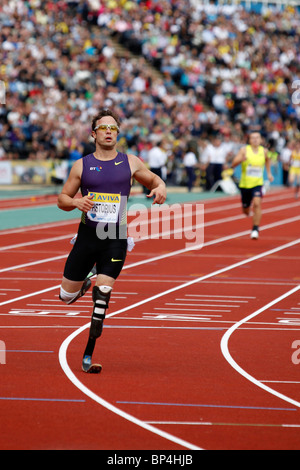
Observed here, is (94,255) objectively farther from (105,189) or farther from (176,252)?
(176,252)

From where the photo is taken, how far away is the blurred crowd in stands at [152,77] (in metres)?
33.8

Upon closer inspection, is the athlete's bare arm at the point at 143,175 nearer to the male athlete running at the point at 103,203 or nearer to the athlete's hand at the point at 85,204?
the male athlete running at the point at 103,203

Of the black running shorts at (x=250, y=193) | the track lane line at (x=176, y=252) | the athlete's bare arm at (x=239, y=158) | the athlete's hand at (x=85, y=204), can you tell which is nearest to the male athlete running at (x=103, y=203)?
the athlete's hand at (x=85, y=204)

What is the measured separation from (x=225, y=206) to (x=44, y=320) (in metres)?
18.3

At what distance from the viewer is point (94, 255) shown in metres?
8.49

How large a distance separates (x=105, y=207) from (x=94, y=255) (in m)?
0.43

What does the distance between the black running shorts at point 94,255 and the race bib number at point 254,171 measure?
11471mm

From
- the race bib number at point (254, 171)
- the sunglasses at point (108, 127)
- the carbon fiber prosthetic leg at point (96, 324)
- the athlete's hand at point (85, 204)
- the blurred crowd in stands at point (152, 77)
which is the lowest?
the carbon fiber prosthetic leg at point (96, 324)

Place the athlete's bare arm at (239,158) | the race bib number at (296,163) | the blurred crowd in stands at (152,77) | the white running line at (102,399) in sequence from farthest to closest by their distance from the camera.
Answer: the blurred crowd in stands at (152,77) → the race bib number at (296,163) → the athlete's bare arm at (239,158) → the white running line at (102,399)

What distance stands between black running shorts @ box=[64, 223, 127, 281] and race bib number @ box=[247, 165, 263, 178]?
37.6 feet

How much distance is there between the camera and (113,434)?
623cm

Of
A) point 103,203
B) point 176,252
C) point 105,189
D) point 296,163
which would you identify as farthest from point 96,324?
point 296,163

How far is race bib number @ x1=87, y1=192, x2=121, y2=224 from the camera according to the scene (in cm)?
834

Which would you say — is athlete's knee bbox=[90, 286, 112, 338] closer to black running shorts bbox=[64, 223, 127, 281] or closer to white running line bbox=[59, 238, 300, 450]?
black running shorts bbox=[64, 223, 127, 281]
